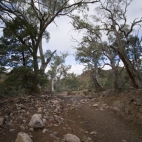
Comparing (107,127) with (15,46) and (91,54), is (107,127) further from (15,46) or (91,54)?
(91,54)

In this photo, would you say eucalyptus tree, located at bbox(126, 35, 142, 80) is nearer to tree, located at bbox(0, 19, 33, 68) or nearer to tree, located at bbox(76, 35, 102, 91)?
tree, located at bbox(76, 35, 102, 91)

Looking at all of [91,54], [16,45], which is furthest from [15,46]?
[91,54]

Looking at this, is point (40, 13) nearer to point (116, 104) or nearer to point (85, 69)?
point (116, 104)

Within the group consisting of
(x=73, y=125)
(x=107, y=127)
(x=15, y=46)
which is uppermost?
(x=15, y=46)

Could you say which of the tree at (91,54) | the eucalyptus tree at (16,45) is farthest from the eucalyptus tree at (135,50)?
the eucalyptus tree at (16,45)

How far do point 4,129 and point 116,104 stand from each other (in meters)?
5.24

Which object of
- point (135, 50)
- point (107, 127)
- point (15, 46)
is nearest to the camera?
point (107, 127)

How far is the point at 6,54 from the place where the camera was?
7008 millimetres

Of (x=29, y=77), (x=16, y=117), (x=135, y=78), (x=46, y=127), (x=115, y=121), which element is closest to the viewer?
(x=46, y=127)

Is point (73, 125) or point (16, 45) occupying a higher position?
point (16, 45)

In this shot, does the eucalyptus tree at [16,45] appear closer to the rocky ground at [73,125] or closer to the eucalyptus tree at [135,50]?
the rocky ground at [73,125]

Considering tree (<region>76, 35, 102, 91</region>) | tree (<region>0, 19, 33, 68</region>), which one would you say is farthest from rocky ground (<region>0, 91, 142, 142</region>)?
tree (<region>76, 35, 102, 91</region>)

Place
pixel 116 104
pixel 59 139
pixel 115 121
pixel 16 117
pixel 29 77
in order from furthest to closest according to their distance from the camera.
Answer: pixel 29 77 < pixel 116 104 < pixel 115 121 < pixel 16 117 < pixel 59 139

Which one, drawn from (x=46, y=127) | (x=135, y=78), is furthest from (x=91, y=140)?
(x=135, y=78)
